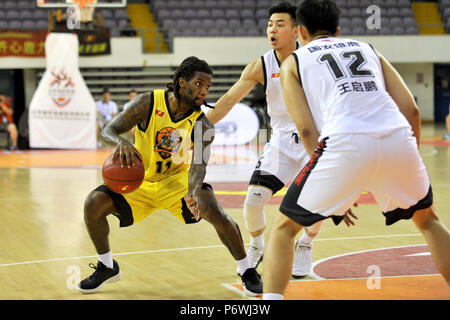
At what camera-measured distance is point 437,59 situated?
78.6ft

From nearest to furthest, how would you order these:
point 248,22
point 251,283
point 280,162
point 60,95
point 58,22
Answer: point 251,283 < point 280,162 < point 60,95 < point 58,22 < point 248,22

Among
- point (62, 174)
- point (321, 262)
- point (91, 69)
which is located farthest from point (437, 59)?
point (321, 262)

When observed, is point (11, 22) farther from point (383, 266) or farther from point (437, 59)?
point (383, 266)

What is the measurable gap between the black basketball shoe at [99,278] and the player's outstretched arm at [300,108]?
1.81 metres

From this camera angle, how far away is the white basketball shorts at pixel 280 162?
5238 millimetres

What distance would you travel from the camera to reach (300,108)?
12.1 ft

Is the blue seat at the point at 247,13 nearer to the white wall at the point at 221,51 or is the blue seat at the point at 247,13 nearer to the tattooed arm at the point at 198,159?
the white wall at the point at 221,51

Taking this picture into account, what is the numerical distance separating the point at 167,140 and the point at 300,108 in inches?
56.6

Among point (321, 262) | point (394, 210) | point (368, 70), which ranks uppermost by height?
point (368, 70)

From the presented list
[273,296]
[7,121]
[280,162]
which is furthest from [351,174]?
[7,121]

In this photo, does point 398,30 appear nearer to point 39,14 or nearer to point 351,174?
point 39,14

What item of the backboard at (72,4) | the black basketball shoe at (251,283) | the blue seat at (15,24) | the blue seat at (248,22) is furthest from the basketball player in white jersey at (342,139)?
the blue seat at (248,22)

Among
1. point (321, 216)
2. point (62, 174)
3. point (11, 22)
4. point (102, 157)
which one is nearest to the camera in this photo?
point (321, 216)

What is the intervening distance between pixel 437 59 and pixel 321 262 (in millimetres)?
20051
